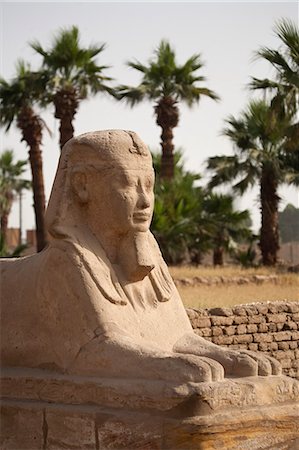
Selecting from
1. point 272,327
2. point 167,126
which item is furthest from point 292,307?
point 167,126

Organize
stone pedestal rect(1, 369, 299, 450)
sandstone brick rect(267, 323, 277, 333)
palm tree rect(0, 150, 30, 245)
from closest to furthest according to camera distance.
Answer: stone pedestal rect(1, 369, 299, 450)
sandstone brick rect(267, 323, 277, 333)
palm tree rect(0, 150, 30, 245)

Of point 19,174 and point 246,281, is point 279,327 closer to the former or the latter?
point 246,281

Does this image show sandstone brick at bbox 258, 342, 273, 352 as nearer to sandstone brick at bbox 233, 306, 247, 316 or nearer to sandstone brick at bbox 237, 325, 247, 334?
sandstone brick at bbox 237, 325, 247, 334

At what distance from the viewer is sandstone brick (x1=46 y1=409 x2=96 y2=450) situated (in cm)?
557

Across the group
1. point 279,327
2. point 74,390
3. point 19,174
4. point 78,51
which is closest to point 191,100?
point 78,51

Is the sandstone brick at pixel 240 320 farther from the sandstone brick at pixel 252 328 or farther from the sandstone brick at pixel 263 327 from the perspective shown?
the sandstone brick at pixel 263 327

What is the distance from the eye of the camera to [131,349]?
5.56m

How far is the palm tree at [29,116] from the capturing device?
2389cm

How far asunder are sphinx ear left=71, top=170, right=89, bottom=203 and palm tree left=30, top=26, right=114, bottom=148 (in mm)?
16712

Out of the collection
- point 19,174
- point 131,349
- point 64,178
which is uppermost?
point 19,174

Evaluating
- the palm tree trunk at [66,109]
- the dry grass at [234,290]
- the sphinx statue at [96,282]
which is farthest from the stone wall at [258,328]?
the palm tree trunk at [66,109]

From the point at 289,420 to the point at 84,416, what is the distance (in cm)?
110

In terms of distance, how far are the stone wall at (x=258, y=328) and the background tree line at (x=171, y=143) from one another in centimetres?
924

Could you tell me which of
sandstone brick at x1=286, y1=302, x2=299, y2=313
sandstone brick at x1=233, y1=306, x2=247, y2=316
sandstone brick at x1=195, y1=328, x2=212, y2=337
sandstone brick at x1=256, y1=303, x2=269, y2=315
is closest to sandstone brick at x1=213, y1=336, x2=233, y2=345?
sandstone brick at x1=195, y1=328, x2=212, y2=337
